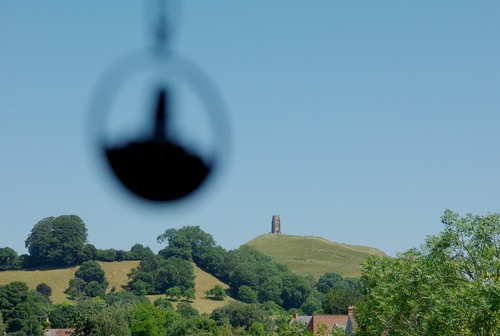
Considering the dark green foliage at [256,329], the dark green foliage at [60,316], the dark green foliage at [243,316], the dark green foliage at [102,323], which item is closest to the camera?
the dark green foliage at [102,323]

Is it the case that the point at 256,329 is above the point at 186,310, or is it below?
below

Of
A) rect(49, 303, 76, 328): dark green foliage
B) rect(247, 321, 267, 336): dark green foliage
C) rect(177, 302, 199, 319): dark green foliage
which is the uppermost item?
rect(177, 302, 199, 319): dark green foliage

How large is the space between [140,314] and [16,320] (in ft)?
68.7

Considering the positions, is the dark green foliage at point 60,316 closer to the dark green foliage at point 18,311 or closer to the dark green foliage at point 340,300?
the dark green foliage at point 18,311

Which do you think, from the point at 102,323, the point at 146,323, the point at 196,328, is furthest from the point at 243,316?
the point at 102,323

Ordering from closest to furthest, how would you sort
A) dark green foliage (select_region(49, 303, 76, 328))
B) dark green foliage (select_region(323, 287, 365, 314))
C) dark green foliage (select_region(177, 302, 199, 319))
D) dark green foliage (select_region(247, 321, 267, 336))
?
dark green foliage (select_region(323, 287, 365, 314)), dark green foliage (select_region(247, 321, 267, 336)), dark green foliage (select_region(49, 303, 76, 328)), dark green foliage (select_region(177, 302, 199, 319))

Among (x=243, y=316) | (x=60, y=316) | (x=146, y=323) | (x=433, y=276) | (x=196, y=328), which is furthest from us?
(x=243, y=316)

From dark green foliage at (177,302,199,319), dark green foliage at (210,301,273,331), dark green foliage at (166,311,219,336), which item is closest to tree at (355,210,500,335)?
dark green foliage at (166,311,219,336)

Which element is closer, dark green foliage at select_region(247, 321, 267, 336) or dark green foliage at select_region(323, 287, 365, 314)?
dark green foliage at select_region(323, 287, 365, 314)

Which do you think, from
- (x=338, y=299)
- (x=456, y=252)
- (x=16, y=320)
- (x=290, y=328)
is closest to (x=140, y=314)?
(x=16, y=320)

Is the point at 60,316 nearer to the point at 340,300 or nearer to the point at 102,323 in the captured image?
the point at 340,300

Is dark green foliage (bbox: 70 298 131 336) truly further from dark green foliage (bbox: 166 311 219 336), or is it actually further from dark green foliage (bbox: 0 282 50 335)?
dark green foliage (bbox: 0 282 50 335)

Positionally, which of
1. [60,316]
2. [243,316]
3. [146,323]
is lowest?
[146,323]

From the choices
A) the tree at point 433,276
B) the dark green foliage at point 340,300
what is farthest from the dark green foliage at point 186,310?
the tree at point 433,276
